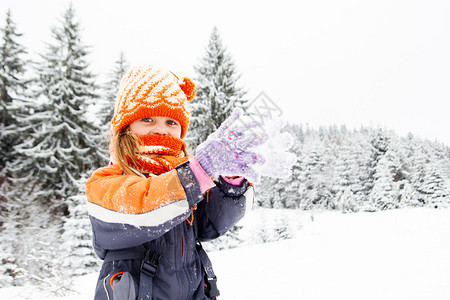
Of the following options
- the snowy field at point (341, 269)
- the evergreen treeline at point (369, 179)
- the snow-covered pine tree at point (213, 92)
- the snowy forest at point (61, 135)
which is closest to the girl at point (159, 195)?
the snowy field at point (341, 269)

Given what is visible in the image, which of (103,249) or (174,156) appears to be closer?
(103,249)

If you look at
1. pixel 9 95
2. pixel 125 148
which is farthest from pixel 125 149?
pixel 9 95

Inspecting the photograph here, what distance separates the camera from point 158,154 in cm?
138

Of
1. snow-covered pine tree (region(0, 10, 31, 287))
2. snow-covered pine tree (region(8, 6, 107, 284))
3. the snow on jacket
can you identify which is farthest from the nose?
snow-covered pine tree (region(8, 6, 107, 284))

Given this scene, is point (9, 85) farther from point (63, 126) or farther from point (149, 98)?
point (149, 98)

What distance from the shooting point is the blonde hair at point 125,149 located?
1255 mm

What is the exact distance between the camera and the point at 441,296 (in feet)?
9.03

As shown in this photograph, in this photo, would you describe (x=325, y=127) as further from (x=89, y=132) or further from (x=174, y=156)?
(x=174, y=156)

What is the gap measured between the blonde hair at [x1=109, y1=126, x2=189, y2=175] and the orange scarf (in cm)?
2

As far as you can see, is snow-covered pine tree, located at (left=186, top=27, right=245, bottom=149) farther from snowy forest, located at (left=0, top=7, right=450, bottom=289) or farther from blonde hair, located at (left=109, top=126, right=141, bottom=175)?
blonde hair, located at (left=109, top=126, right=141, bottom=175)

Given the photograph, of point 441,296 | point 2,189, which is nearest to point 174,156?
point 441,296

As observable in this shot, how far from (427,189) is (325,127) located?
79.9 meters

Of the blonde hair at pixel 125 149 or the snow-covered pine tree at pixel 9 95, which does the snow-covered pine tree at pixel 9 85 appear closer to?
the snow-covered pine tree at pixel 9 95

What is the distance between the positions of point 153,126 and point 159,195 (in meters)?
0.59
